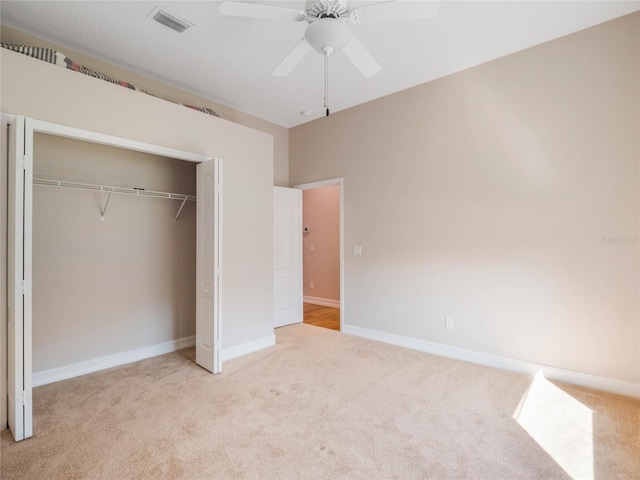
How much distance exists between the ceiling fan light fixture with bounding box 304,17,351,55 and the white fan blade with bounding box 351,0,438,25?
0.11m

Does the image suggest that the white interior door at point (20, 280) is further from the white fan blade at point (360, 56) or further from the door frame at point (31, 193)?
the white fan blade at point (360, 56)

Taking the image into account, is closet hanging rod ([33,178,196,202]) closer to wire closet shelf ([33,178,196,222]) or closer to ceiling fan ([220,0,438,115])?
wire closet shelf ([33,178,196,222])

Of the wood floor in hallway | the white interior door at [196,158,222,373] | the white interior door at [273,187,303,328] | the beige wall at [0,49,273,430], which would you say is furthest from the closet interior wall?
the wood floor in hallway

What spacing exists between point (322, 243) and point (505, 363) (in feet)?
13.1

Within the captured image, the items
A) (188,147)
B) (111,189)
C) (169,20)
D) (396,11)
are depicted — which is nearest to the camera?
(396,11)

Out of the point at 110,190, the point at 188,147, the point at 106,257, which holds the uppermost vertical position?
the point at 188,147

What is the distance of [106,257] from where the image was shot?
11.0 feet

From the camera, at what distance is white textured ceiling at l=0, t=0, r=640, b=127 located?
2.62 m

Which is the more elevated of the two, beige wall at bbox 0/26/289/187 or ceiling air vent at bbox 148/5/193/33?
ceiling air vent at bbox 148/5/193/33

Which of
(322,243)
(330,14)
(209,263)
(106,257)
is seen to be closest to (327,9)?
(330,14)

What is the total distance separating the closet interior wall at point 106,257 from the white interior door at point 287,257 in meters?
1.29

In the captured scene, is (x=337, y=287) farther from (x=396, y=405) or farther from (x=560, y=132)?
(x=560, y=132)

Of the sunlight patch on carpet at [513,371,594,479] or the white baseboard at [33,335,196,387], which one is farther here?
the white baseboard at [33,335,196,387]

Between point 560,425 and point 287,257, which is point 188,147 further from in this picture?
point 560,425
